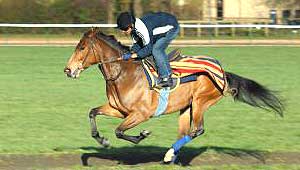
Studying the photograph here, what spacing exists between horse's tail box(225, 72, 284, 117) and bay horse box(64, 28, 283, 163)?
0.40m

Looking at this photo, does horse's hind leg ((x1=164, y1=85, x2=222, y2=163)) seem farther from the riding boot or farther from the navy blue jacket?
the navy blue jacket

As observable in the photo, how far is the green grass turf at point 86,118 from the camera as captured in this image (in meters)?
10.0

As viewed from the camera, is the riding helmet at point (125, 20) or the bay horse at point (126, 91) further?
the bay horse at point (126, 91)

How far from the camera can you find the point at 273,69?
70.1 ft

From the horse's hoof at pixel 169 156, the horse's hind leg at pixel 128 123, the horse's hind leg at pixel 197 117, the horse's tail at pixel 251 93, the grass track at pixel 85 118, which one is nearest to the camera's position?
the horse's hind leg at pixel 128 123

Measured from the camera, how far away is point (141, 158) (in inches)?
358

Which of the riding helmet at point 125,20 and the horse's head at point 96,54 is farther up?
the riding helmet at point 125,20

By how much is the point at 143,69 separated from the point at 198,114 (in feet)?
3.24

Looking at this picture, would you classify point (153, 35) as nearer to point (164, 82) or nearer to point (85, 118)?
point (164, 82)

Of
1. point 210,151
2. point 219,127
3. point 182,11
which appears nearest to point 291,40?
point 182,11

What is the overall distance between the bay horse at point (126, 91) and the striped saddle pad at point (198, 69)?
0.11 m

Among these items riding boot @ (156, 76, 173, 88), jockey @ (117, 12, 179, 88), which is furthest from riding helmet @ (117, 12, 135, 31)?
riding boot @ (156, 76, 173, 88)

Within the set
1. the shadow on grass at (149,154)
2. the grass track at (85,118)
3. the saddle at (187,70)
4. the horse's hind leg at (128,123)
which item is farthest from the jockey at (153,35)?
the grass track at (85,118)

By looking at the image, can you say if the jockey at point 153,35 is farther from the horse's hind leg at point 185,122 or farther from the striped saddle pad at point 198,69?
the horse's hind leg at point 185,122
